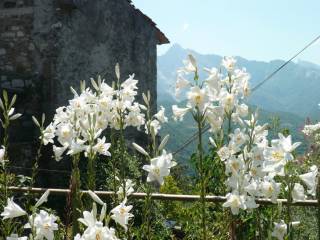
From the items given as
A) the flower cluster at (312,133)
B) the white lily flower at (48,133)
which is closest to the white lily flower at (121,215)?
the white lily flower at (48,133)

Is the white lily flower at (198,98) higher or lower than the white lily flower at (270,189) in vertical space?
higher

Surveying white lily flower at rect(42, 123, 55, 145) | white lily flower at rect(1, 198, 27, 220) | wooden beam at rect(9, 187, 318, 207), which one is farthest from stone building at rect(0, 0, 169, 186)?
white lily flower at rect(1, 198, 27, 220)

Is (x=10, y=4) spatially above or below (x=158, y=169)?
above

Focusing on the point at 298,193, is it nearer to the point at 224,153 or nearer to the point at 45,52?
the point at 224,153

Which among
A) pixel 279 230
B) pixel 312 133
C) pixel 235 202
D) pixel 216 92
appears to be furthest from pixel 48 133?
pixel 312 133

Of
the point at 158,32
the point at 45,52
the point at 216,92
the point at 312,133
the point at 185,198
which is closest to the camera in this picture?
the point at 216,92

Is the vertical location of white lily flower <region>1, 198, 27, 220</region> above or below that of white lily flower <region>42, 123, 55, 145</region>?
below

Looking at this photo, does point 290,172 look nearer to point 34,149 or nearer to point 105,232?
point 105,232

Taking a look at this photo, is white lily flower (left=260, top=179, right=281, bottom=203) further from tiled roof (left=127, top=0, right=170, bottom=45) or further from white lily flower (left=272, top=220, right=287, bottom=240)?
tiled roof (left=127, top=0, right=170, bottom=45)

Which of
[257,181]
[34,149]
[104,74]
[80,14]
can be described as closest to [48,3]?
[80,14]

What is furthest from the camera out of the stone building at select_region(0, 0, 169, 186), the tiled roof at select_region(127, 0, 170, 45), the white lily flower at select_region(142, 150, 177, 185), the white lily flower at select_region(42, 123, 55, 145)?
the tiled roof at select_region(127, 0, 170, 45)

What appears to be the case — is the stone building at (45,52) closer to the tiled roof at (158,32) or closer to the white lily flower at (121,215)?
the tiled roof at (158,32)

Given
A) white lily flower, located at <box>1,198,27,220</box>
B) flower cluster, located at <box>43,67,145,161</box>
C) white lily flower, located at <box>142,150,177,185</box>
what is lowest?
white lily flower, located at <box>1,198,27,220</box>

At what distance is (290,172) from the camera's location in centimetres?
208
